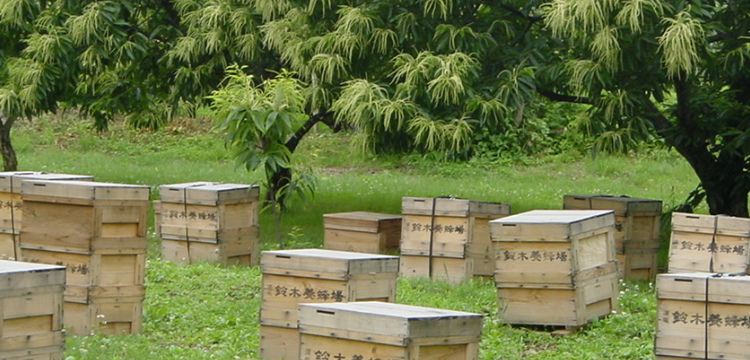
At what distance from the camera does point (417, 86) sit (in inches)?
487

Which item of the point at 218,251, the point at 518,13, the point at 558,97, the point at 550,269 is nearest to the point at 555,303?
the point at 550,269

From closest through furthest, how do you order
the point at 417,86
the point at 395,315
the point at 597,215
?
the point at 395,315 < the point at 597,215 < the point at 417,86

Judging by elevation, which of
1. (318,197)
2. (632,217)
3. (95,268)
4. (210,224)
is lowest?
(318,197)

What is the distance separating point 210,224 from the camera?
41.2 ft

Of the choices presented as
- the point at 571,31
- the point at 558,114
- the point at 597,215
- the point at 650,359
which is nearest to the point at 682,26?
the point at 571,31

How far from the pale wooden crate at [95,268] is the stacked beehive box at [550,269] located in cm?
322

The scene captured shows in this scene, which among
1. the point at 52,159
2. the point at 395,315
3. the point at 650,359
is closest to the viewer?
the point at 395,315

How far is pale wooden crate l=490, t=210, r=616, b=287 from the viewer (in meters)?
8.88

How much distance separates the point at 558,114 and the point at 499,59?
1922 centimetres

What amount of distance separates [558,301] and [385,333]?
3.47 metres

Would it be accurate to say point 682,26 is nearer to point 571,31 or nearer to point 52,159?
point 571,31

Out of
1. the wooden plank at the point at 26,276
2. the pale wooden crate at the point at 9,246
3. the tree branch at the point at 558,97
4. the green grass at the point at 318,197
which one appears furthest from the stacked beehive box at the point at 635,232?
the wooden plank at the point at 26,276

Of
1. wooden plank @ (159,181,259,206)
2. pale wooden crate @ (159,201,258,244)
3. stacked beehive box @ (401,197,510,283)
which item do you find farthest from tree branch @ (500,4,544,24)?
pale wooden crate @ (159,201,258,244)

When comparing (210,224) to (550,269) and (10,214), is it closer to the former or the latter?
(10,214)
